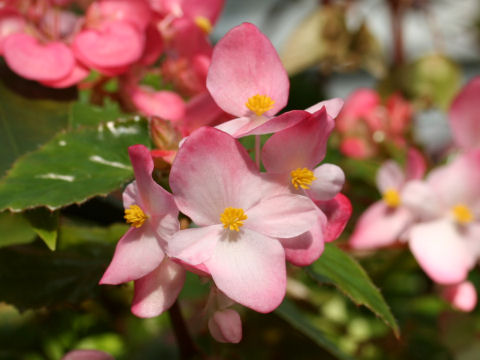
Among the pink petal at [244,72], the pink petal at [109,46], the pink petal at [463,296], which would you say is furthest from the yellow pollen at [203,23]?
the pink petal at [463,296]

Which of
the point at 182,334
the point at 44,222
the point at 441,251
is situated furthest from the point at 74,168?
the point at 441,251

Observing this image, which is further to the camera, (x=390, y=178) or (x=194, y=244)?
(x=390, y=178)

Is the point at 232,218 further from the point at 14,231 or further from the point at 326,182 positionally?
the point at 14,231

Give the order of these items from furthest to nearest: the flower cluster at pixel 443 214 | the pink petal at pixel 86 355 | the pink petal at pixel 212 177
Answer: the flower cluster at pixel 443 214
the pink petal at pixel 86 355
the pink petal at pixel 212 177

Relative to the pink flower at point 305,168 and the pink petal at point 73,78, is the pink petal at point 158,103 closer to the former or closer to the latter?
the pink petal at point 73,78

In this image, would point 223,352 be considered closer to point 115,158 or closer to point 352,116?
point 115,158

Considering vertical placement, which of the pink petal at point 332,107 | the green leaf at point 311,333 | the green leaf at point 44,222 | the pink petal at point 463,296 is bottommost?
the pink petal at point 463,296

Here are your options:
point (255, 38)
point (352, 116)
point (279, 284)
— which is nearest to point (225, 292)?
point (279, 284)
